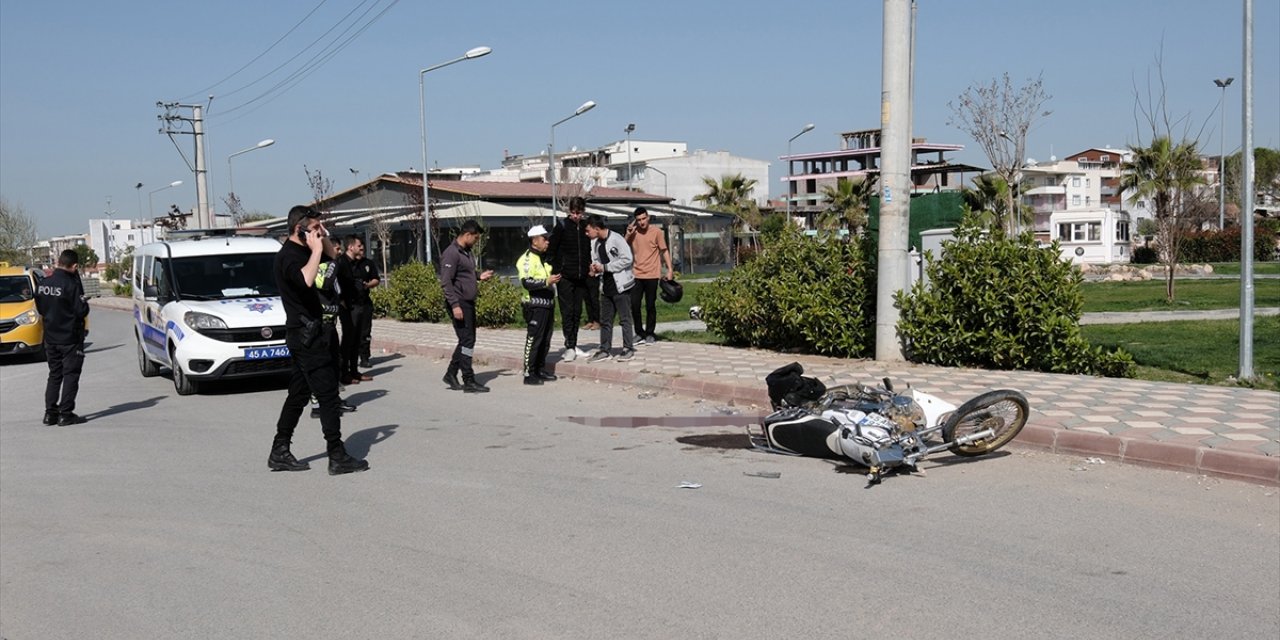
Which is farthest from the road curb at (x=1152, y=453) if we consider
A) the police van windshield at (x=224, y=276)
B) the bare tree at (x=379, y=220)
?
the bare tree at (x=379, y=220)

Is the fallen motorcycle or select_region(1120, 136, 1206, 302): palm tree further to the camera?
select_region(1120, 136, 1206, 302): palm tree

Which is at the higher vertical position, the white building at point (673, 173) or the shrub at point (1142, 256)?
the white building at point (673, 173)

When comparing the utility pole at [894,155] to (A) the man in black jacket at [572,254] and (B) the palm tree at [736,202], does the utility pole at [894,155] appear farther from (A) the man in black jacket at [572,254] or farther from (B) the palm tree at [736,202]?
(B) the palm tree at [736,202]

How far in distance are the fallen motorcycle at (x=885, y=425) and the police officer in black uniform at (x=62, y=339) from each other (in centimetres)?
738

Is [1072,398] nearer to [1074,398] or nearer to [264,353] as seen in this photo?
[1074,398]

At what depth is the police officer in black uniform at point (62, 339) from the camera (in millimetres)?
10703

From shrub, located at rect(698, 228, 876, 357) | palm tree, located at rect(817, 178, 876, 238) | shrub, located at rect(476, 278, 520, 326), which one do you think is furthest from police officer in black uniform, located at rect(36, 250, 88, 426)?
palm tree, located at rect(817, 178, 876, 238)

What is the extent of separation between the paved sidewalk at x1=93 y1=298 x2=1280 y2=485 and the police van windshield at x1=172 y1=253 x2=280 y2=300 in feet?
8.34

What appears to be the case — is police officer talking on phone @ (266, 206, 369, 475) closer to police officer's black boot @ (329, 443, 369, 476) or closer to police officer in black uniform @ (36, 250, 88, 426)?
police officer's black boot @ (329, 443, 369, 476)

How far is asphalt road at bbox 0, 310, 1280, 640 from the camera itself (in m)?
4.58

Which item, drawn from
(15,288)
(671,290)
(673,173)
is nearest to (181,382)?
(671,290)

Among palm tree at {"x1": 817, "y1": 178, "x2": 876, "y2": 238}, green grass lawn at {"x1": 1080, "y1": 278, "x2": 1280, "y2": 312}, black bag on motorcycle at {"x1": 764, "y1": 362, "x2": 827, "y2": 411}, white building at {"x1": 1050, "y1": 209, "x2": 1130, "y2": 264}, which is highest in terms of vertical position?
palm tree at {"x1": 817, "y1": 178, "x2": 876, "y2": 238}

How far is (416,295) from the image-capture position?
2155cm

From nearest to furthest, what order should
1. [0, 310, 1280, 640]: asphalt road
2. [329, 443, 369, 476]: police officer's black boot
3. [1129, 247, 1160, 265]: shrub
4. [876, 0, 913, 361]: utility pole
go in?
1. [0, 310, 1280, 640]: asphalt road
2. [329, 443, 369, 476]: police officer's black boot
3. [876, 0, 913, 361]: utility pole
4. [1129, 247, 1160, 265]: shrub
